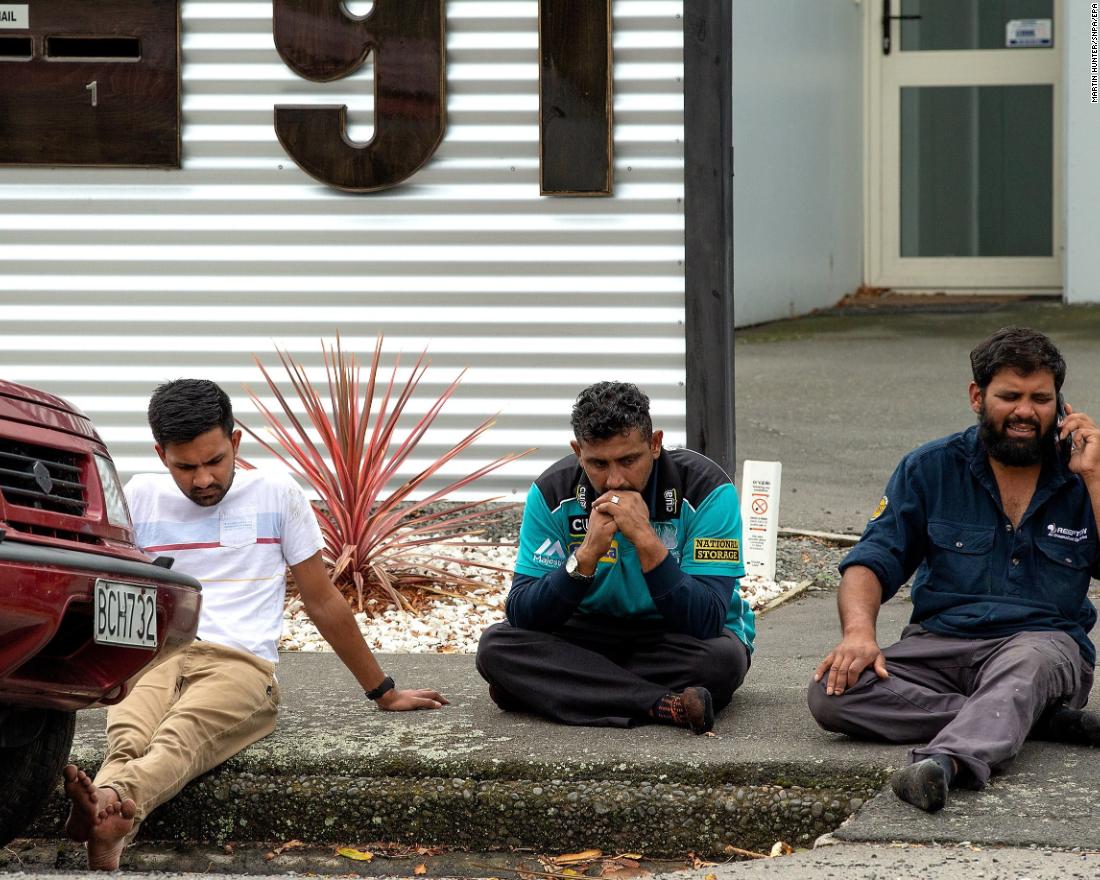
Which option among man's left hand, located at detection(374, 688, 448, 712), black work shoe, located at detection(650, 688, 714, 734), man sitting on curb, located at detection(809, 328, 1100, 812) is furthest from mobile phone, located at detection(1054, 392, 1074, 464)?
man's left hand, located at detection(374, 688, 448, 712)

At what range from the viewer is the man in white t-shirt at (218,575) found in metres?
4.16

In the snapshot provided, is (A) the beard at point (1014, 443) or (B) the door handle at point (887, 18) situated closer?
(A) the beard at point (1014, 443)

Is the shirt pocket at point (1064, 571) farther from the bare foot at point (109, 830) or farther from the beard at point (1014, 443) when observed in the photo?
the bare foot at point (109, 830)

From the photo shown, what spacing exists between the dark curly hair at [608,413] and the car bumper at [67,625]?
1.09 m

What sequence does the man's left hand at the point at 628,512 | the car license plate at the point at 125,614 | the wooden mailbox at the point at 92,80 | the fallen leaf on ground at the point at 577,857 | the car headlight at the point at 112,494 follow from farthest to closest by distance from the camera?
the wooden mailbox at the point at 92,80 → the man's left hand at the point at 628,512 → the fallen leaf on ground at the point at 577,857 → the car headlight at the point at 112,494 → the car license plate at the point at 125,614

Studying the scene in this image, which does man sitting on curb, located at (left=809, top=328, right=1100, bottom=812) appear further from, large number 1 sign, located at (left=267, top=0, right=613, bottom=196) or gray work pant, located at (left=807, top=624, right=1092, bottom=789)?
large number 1 sign, located at (left=267, top=0, right=613, bottom=196)

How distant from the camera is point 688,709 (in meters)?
4.37

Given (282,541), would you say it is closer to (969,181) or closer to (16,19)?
(16,19)

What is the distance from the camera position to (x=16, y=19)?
7.70m

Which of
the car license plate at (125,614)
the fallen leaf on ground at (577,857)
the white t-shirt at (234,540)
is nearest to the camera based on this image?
the car license plate at (125,614)

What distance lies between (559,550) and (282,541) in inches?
29.7

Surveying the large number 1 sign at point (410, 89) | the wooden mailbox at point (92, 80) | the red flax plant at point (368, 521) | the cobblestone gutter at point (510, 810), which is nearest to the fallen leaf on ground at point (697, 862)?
the cobblestone gutter at point (510, 810)

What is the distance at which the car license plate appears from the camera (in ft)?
11.0

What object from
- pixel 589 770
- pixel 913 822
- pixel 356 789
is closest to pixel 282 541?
pixel 356 789
